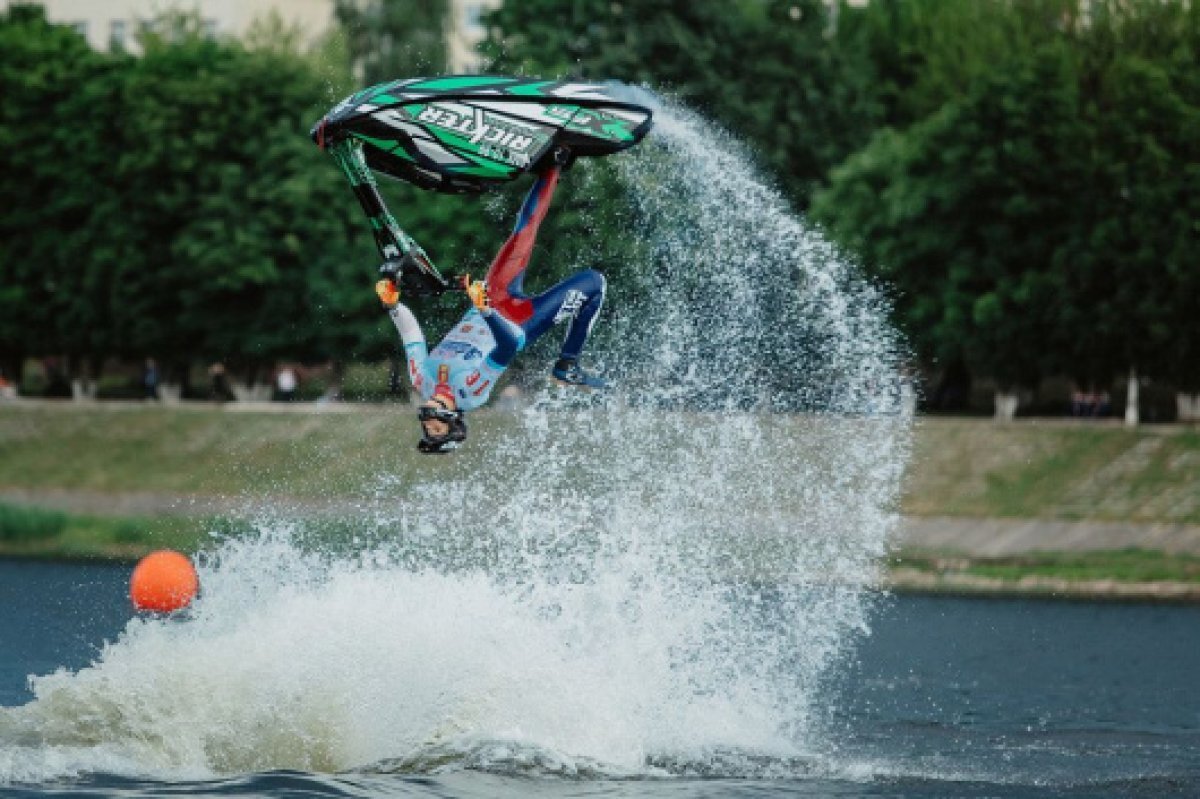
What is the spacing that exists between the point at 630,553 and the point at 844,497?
2748cm

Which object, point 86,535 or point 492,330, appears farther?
point 86,535

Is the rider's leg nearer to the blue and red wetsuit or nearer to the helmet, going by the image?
the blue and red wetsuit

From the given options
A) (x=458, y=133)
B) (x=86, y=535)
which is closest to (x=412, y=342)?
(x=458, y=133)

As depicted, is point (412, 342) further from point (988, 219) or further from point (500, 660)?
point (988, 219)

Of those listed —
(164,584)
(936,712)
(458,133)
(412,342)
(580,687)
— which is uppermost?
(458,133)

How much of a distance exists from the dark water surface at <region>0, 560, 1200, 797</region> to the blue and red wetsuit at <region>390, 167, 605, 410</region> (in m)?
4.48

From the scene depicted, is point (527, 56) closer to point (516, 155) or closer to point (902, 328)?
point (902, 328)

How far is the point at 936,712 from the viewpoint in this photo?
35438 mm

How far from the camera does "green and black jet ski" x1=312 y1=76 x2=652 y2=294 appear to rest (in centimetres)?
2420

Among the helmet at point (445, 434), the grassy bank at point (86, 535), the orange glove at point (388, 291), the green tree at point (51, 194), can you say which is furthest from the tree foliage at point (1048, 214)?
the orange glove at point (388, 291)

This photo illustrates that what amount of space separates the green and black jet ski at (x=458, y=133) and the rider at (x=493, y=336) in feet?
2.52

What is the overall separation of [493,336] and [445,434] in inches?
44.1

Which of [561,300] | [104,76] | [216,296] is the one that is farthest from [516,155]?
[104,76]

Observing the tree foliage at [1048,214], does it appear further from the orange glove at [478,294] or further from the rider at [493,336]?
the orange glove at [478,294]
